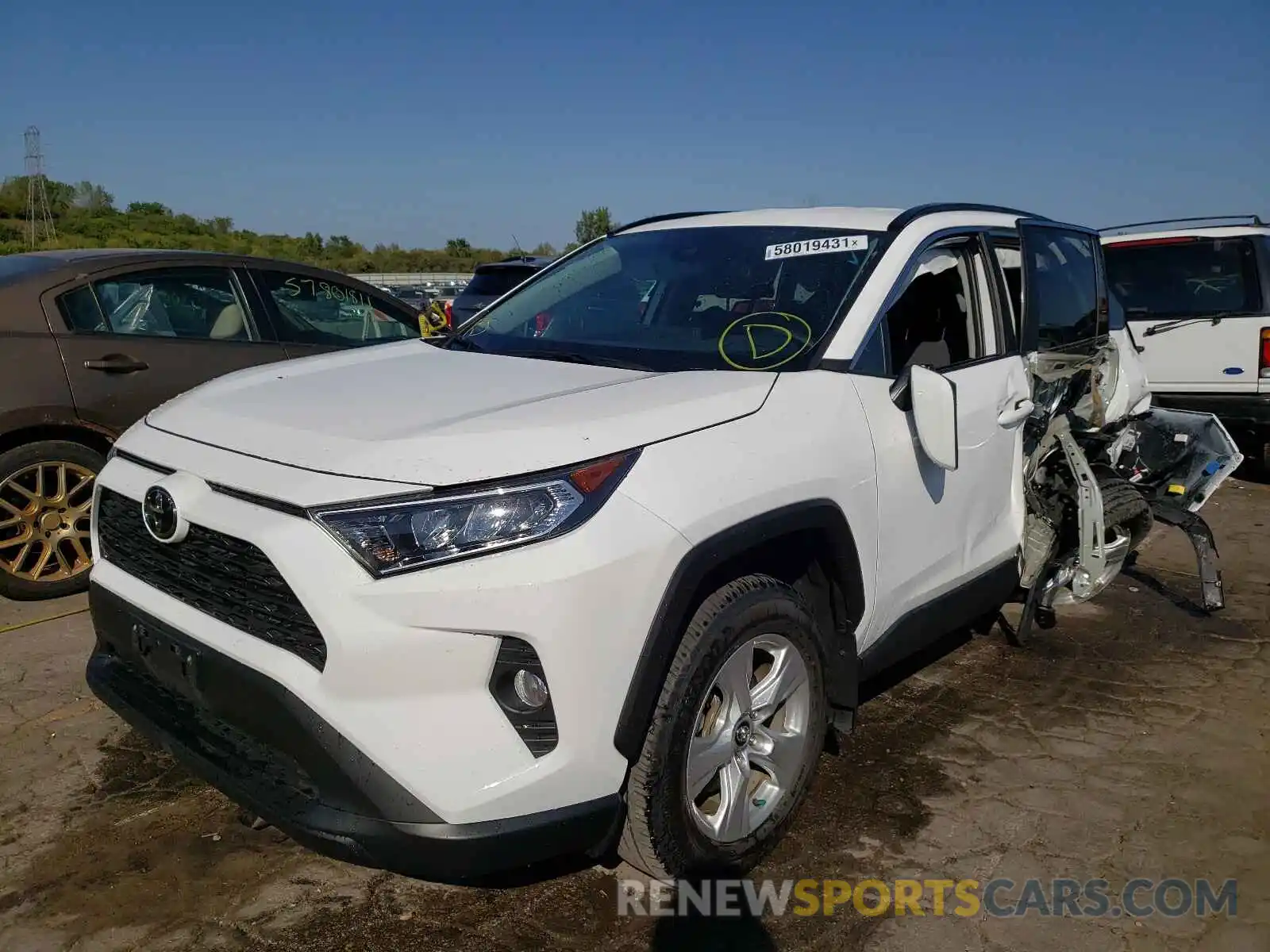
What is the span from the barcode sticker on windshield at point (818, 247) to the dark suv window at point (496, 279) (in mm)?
8741

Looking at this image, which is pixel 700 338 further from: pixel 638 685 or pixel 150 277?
pixel 150 277

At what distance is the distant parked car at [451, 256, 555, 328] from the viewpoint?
12.0 metres

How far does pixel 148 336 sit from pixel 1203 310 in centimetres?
728

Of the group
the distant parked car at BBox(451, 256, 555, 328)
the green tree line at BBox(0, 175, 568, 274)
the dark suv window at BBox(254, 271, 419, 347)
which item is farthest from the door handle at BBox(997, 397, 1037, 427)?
the green tree line at BBox(0, 175, 568, 274)

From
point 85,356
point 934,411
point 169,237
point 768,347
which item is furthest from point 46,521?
point 169,237

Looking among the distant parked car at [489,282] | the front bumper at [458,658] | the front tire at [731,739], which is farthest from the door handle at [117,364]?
the distant parked car at [489,282]

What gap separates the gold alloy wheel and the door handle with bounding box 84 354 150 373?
19.2 inches

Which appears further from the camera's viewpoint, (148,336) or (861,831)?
(148,336)

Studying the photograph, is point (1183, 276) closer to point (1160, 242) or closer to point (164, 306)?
point (1160, 242)

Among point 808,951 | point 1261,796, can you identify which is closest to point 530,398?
point 808,951

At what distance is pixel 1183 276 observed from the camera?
7.65 metres

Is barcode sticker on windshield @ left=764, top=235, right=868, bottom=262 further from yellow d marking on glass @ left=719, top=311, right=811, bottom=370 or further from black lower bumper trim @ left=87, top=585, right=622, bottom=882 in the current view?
black lower bumper trim @ left=87, top=585, right=622, bottom=882

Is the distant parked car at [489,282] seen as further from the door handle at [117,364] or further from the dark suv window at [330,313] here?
the door handle at [117,364]

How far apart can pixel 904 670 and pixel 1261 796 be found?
136cm
